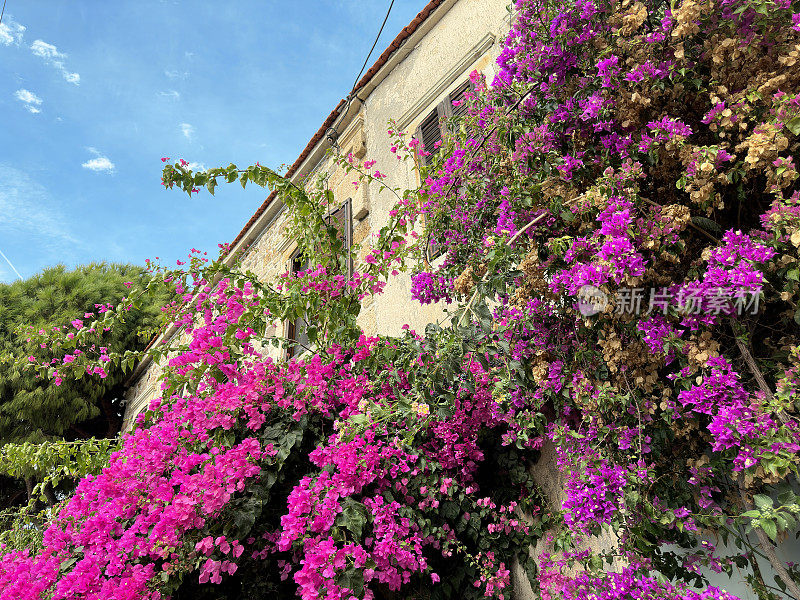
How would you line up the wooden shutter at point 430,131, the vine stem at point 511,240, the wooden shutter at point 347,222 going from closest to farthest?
the vine stem at point 511,240
the wooden shutter at point 430,131
the wooden shutter at point 347,222

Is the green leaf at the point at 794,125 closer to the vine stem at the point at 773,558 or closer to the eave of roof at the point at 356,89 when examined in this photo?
the vine stem at the point at 773,558

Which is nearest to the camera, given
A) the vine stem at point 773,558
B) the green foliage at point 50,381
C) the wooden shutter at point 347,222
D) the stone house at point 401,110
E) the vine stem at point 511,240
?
the vine stem at point 773,558

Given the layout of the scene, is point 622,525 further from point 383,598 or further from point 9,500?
point 9,500

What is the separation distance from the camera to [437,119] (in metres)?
5.03

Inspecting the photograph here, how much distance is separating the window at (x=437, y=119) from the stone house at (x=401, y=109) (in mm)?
10

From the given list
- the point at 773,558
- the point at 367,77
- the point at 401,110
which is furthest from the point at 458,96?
the point at 773,558

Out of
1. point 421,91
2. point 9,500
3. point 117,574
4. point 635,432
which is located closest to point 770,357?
point 635,432

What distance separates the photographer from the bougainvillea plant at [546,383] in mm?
1880

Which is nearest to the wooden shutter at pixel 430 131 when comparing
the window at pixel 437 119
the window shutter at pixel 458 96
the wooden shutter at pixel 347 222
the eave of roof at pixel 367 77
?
the window at pixel 437 119

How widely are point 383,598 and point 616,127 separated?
2.78m

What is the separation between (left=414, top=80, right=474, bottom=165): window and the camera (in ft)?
15.6

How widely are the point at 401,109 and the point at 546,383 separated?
13.4 ft

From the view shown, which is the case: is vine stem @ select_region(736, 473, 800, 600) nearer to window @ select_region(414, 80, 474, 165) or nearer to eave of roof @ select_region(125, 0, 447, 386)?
window @ select_region(414, 80, 474, 165)

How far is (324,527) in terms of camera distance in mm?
2387
